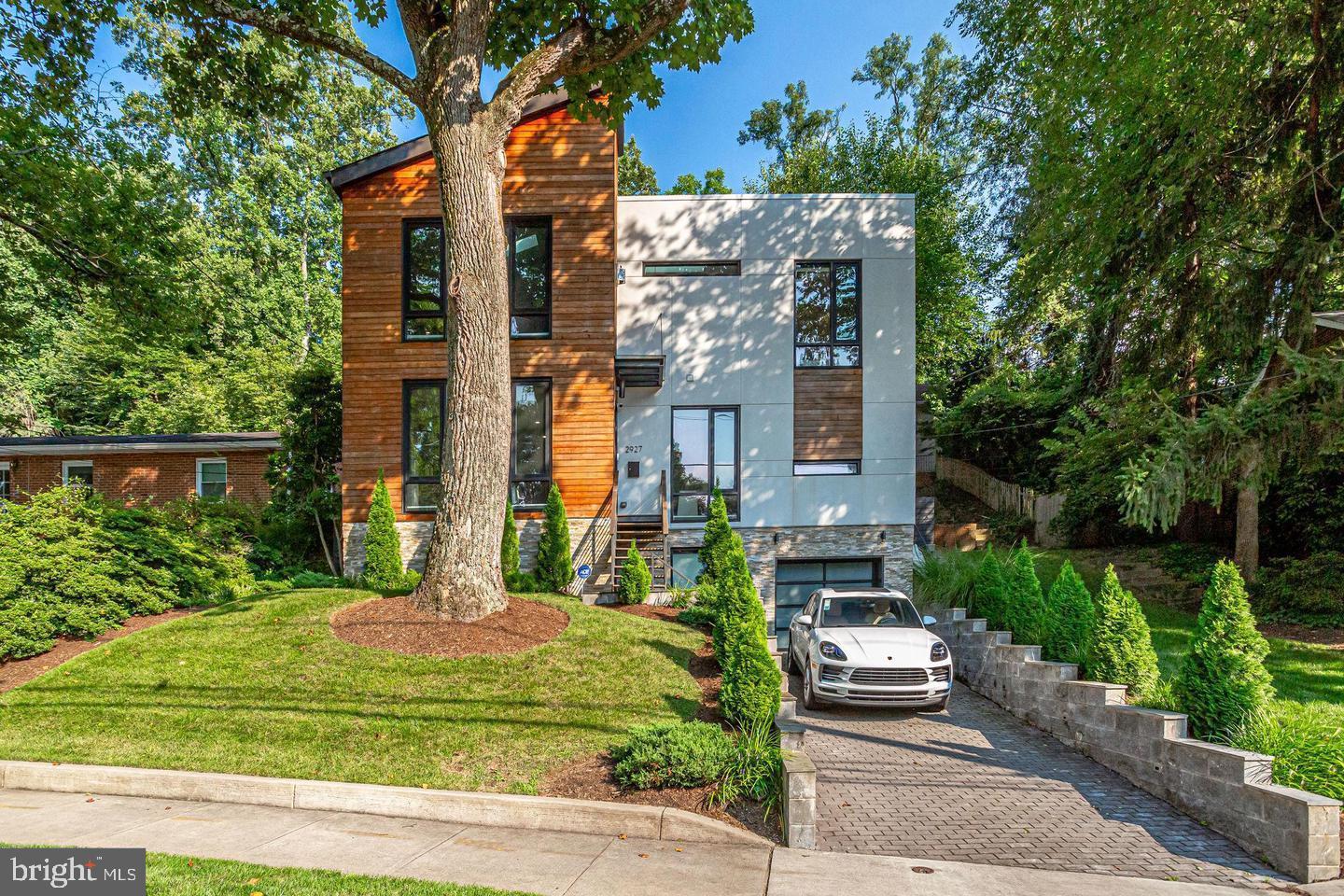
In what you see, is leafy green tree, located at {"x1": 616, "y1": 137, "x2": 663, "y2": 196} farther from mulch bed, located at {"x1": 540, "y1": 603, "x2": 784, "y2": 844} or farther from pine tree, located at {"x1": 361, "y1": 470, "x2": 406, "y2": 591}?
mulch bed, located at {"x1": 540, "y1": 603, "x2": 784, "y2": 844}

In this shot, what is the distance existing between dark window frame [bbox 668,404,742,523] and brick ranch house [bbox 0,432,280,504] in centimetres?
1132

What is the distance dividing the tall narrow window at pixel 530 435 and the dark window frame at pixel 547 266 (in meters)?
1.02

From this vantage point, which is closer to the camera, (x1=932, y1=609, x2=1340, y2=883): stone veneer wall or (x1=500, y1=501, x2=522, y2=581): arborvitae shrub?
(x1=932, y1=609, x2=1340, y2=883): stone veneer wall

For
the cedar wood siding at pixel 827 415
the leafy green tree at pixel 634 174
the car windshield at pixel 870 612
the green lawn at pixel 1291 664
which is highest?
the leafy green tree at pixel 634 174

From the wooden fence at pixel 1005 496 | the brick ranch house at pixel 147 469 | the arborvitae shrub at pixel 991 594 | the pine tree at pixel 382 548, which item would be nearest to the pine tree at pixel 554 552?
the pine tree at pixel 382 548

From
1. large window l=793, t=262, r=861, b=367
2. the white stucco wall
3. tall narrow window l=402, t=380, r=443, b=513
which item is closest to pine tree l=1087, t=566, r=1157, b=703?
the white stucco wall

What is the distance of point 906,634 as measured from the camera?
8.73 meters

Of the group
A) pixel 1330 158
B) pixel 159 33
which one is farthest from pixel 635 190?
pixel 1330 158

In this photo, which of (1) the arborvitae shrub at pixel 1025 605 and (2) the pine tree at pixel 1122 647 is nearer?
(2) the pine tree at pixel 1122 647

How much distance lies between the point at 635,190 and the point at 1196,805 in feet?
104

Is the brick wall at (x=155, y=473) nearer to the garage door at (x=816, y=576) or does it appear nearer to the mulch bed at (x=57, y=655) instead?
the mulch bed at (x=57, y=655)

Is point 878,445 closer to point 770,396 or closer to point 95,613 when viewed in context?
point 770,396

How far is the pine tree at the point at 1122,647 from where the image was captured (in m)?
7.42

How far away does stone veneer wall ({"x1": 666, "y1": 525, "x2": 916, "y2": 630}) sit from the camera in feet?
43.6
